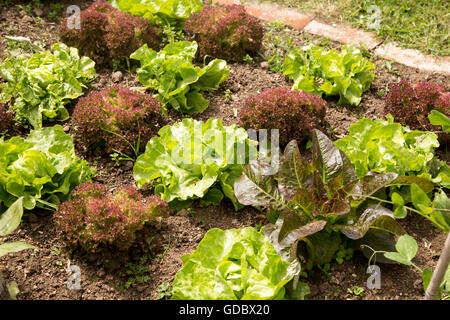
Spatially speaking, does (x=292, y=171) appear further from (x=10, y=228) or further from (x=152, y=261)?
(x=10, y=228)

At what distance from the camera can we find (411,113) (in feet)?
11.6

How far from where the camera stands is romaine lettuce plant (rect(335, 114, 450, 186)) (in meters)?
2.98

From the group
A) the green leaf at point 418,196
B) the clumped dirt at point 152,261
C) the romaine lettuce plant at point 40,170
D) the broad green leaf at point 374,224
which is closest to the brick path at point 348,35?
the clumped dirt at point 152,261

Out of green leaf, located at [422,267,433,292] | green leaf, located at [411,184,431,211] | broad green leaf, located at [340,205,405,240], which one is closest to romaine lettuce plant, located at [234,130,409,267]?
broad green leaf, located at [340,205,405,240]

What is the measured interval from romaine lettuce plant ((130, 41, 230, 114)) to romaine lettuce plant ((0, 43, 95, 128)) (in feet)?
1.86

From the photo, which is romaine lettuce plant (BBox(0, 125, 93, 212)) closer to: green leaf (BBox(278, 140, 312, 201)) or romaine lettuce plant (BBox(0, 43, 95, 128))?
romaine lettuce plant (BBox(0, 43, 95, 128))

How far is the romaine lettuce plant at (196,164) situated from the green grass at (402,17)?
2.51 metres

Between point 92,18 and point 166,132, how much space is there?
1596mm

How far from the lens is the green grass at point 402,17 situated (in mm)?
4672

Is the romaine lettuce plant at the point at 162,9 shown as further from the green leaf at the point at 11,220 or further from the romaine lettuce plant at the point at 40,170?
the green leaf at the point at 11,220

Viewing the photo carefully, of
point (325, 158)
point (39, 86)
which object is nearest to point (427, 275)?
point (325, 158)

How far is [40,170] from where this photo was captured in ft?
9.60

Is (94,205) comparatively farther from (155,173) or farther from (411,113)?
(411,113)

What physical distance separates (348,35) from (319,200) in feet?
8.61
